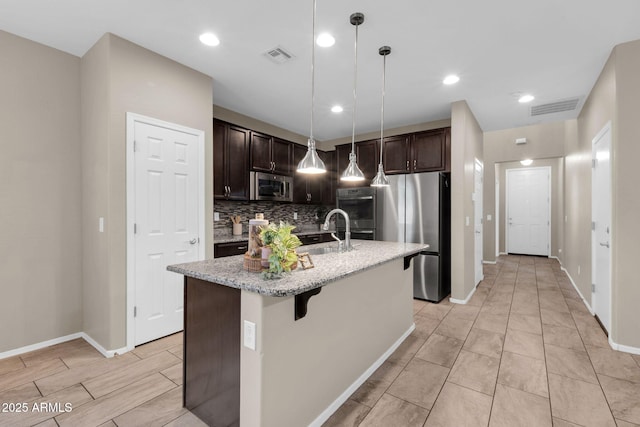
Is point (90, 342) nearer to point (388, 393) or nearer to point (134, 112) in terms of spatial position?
point (134, 112)

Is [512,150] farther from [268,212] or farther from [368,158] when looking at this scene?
[268,212]

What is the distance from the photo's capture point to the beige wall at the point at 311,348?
140cm

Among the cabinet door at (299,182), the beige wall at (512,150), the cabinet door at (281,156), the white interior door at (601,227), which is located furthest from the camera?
the beige wall at (512,150)

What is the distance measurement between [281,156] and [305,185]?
75 centimetres

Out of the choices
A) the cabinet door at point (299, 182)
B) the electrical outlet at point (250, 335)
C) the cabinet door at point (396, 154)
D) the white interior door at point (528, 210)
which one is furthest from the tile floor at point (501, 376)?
the white interior door at point (528, 210)

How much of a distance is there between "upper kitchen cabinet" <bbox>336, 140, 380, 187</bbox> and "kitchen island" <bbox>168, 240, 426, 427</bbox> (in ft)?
9.88

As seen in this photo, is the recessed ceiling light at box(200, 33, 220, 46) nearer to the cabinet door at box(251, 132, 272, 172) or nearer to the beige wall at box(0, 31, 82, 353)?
the beige wall at box(0, 31, 82, 353)

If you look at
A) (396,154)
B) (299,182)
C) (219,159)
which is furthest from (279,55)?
(396,154)

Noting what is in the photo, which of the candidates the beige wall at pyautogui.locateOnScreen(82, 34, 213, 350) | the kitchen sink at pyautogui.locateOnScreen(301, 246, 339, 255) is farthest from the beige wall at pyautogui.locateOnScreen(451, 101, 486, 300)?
the beige wall at pyautogui.locateOnScreen(82, 34, 213, 350)

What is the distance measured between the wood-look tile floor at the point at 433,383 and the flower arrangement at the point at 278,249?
39.7 inches

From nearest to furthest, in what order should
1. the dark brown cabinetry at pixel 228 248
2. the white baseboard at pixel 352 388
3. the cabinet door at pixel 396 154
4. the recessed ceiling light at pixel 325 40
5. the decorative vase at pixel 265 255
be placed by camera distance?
the decorative vase at pixel 265 255 < the white baseboard at pixel 352 388 < the recessed ceiling light at pixel 325 40 < the dark brown cabinetry at pixel 228 248 < the cabinet door at pixel 396 154

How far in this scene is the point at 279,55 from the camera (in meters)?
2.74

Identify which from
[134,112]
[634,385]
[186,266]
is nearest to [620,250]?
[634,385]

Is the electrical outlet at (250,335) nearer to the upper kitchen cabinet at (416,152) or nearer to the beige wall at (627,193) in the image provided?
the beige wall at (627,193)
